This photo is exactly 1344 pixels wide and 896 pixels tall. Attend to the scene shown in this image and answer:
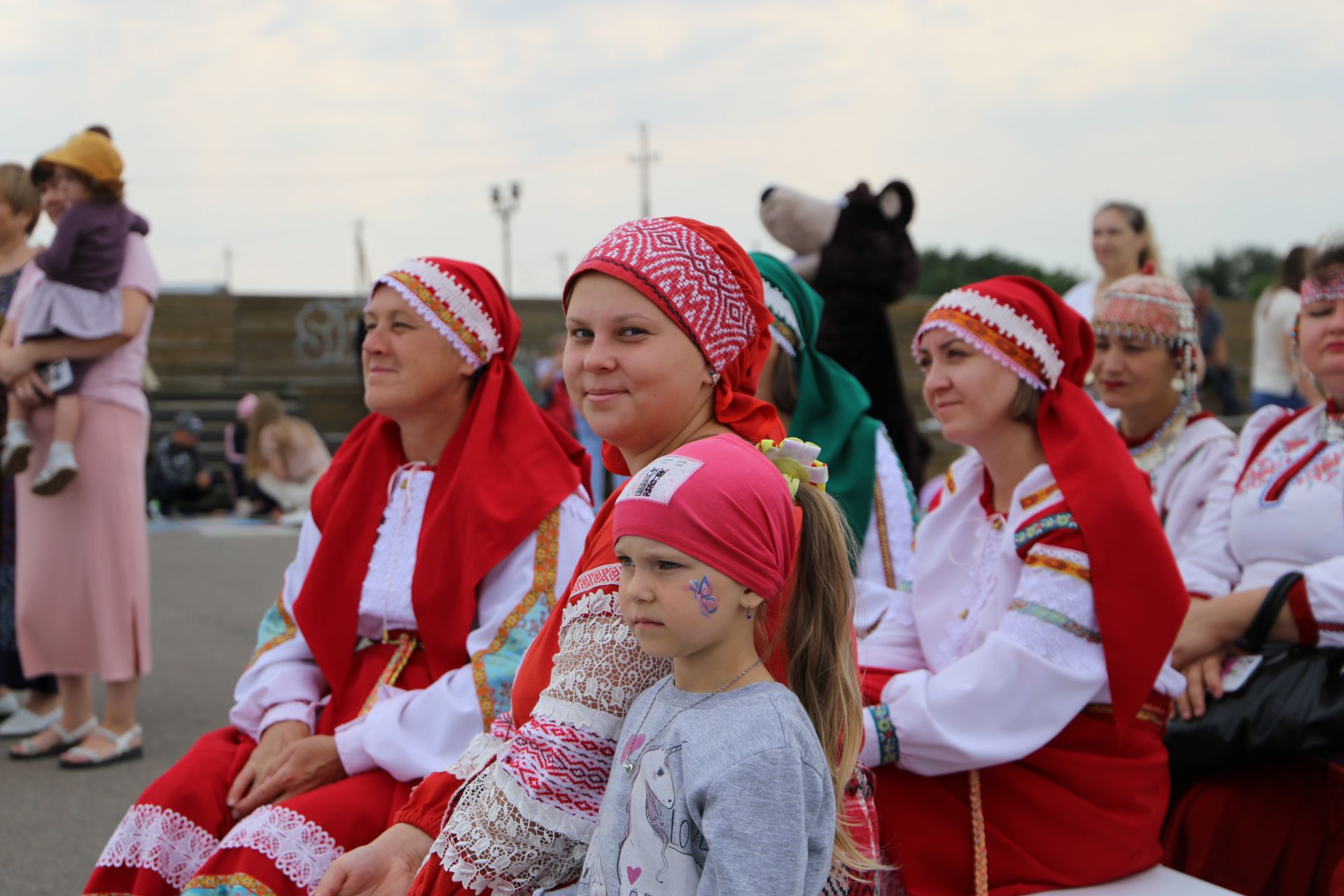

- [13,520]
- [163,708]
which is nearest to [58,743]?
[163,708]

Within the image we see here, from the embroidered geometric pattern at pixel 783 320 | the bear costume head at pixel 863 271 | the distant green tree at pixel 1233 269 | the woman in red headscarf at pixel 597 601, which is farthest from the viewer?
the distant green tree at pixel 1233 269

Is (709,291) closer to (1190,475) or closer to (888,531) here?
(888,531)

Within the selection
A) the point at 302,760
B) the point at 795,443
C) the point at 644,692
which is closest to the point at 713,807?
the point at 644,692

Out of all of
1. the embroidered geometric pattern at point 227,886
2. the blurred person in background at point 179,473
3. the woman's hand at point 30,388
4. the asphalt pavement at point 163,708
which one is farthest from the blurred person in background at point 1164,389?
the blurred person in background at point 179,473

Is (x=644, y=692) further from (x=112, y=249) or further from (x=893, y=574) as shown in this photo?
(x=112, y=249)

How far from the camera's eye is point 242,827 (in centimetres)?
251

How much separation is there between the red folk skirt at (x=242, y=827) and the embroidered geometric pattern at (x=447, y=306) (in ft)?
2.49

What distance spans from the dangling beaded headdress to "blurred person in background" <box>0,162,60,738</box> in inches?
171

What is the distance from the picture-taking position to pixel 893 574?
→ 3510 mm

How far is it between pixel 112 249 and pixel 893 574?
3329mm

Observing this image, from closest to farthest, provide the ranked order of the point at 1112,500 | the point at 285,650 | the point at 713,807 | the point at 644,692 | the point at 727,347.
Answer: the point at 713,807, the point at 644,692, the point at 727,347, the point at 1112,500, the point at 285,650

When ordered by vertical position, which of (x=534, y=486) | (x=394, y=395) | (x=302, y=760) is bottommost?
(x=302, y=760)

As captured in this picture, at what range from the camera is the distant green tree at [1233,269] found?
1470 inches

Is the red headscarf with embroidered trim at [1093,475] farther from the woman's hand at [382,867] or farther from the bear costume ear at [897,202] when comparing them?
the bear costume ear at [897,202]
